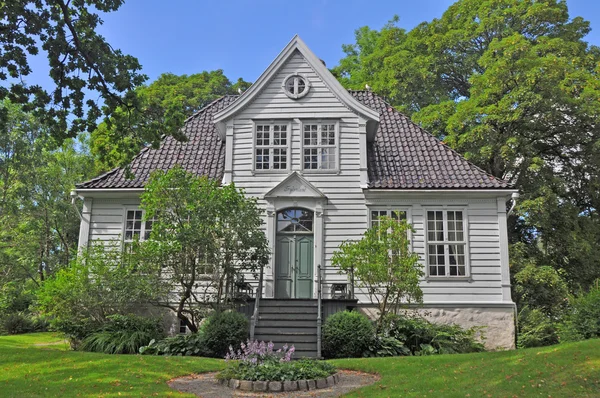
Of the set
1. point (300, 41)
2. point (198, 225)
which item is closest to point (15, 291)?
point (198, 225)

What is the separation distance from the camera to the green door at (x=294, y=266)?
1719cm

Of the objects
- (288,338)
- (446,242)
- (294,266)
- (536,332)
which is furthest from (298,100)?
(536,332)

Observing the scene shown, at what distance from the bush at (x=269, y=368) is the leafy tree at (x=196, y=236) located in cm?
453

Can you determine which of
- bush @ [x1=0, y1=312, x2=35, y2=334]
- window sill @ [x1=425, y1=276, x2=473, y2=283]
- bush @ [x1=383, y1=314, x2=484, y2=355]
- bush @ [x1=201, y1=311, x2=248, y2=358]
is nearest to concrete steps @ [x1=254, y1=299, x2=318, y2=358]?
bush @ [x1=201, y1=311, x2=248, y2=358]

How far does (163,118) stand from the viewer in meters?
10.9

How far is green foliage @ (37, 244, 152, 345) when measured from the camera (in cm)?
1468

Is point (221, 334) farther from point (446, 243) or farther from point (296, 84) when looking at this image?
point (296, 84)

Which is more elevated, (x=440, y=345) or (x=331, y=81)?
(x=331, y=81)

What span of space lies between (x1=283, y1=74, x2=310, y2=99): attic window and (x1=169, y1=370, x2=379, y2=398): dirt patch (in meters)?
10.5

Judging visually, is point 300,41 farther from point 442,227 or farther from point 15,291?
point 15,291

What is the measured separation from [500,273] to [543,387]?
28.7 feet

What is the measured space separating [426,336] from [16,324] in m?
17.2

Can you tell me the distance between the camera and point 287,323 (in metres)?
14.8

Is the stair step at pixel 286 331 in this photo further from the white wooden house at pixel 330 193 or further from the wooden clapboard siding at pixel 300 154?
the wooden clapboard siding at pixel 300 154
